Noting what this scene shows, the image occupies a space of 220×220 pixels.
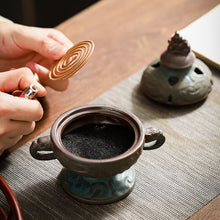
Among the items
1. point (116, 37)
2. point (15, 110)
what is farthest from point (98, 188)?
point (116, 37)

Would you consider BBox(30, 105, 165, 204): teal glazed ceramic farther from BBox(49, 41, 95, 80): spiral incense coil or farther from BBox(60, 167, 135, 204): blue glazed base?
BBox(49, 41, 95, 80): spiral incense coil

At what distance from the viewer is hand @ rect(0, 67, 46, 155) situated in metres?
0.83

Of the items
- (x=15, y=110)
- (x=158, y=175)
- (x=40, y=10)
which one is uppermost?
(x=15, y=110)

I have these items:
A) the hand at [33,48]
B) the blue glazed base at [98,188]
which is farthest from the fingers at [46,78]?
the blue glazed base at [98,188]

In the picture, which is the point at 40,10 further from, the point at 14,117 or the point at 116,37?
the point at 14,117

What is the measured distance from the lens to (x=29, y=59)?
45.4 inches

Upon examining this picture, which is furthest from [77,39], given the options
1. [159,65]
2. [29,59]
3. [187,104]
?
[187,104]

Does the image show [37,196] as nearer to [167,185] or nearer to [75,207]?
[75,207]

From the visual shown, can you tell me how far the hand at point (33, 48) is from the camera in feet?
3.43

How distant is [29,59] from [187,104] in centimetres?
47

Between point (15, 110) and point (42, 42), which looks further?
point (42, 42)

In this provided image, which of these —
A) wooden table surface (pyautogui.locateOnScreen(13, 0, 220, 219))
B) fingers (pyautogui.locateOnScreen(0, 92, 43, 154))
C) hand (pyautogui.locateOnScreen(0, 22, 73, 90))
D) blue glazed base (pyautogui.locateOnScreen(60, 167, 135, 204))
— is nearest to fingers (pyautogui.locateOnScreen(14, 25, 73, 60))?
hand (pyautogui.locateOnScreen(0, 22, 73, 90))

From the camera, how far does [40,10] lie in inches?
91.4

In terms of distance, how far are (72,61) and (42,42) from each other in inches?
6.9
